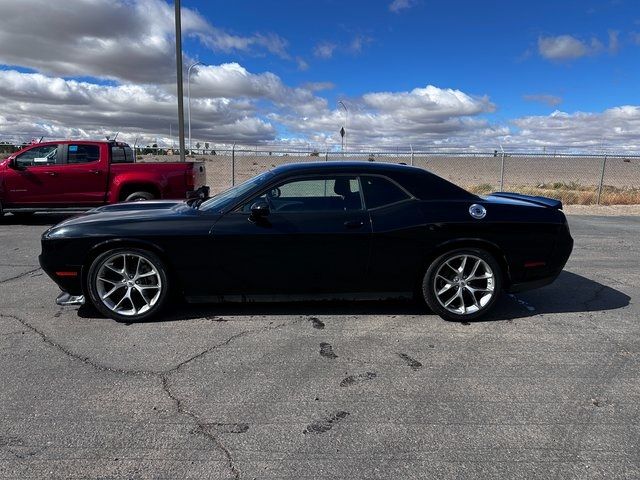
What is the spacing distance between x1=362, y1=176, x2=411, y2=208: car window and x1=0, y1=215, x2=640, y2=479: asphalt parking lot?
1.11 metres

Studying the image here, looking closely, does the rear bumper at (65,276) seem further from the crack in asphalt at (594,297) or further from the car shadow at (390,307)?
the crack in asphalt at (594,297)

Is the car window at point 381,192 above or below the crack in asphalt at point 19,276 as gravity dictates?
above

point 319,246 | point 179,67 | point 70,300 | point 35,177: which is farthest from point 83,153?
point 319,246

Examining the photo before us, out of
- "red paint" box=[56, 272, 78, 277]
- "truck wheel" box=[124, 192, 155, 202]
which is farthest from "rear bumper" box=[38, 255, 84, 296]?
"truck wheel" box=[124, 192, 155, 202]

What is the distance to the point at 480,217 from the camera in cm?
456

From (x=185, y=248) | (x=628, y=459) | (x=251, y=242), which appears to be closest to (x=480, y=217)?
(x=251, y=242)

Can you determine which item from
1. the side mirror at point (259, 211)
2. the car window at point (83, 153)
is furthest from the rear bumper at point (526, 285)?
the car window at point (83, 153)

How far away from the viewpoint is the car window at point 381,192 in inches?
181

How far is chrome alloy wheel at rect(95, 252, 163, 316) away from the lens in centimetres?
442

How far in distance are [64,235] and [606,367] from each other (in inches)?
181

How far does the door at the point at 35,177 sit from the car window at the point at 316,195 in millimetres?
7552

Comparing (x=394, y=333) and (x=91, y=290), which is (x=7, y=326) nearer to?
(x=91, y=290)

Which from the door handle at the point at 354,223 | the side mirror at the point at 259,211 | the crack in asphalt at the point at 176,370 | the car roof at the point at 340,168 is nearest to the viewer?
the crack in asphalt at the point at 176,370

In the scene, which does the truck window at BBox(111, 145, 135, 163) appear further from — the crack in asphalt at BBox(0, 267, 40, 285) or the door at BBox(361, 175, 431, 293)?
the door at BBox(361, 175, 431, 293)
